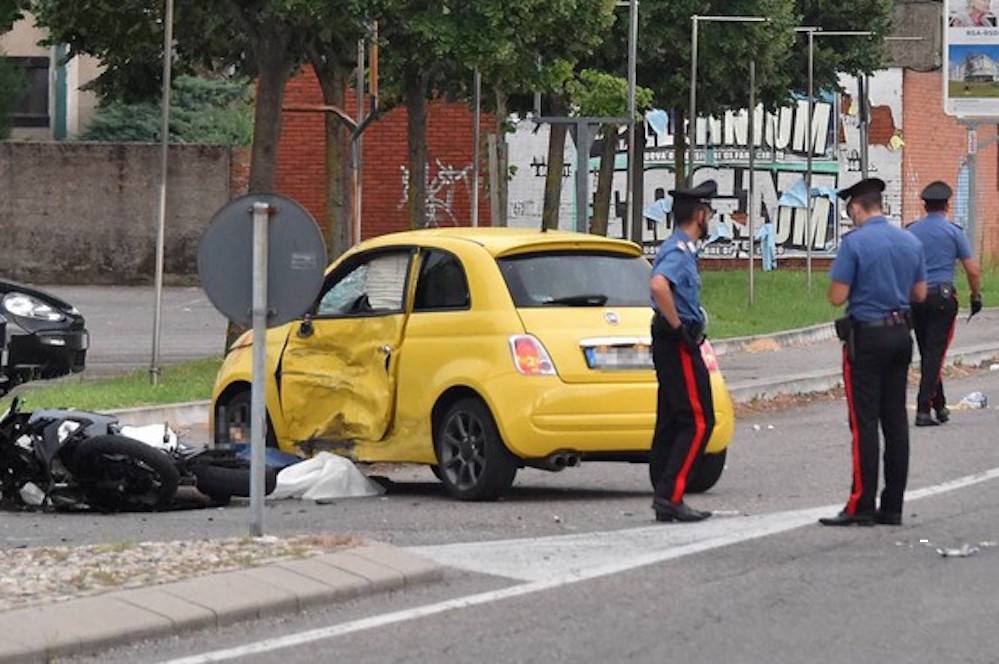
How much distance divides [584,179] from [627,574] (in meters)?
13.8

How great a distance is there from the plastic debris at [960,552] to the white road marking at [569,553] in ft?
3.15

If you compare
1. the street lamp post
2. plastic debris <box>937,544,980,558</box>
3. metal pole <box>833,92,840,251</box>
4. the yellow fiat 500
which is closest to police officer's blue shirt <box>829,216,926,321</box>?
plastic debris <box>937,544,980,558</box>

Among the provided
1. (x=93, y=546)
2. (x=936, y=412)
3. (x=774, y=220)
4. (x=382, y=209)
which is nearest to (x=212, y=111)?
(x=382, y=209)

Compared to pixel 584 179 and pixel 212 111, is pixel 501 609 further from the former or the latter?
pixel 212 111

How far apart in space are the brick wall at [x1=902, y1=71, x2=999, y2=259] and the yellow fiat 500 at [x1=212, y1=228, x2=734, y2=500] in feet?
144

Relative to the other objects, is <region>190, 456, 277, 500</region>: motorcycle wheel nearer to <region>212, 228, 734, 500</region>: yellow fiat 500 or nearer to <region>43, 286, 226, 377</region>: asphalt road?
<region>212, 228, 734, 500</region>: yellow fiat 500

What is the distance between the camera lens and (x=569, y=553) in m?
11.6

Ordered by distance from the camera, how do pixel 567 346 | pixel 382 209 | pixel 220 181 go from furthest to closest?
1. pixel 382 209
2. pixel 220 181
3. pixel 567 346

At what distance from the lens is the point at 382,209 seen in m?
56.6

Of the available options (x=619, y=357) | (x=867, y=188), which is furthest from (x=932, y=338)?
(x=867, y=188)

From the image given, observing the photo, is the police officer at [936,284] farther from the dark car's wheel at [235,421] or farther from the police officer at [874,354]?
the police officer at [874,354]

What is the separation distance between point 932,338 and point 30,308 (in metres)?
8.93

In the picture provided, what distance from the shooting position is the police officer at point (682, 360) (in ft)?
42.2

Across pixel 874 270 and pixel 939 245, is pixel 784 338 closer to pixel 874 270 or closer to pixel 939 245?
pixel 939 245
